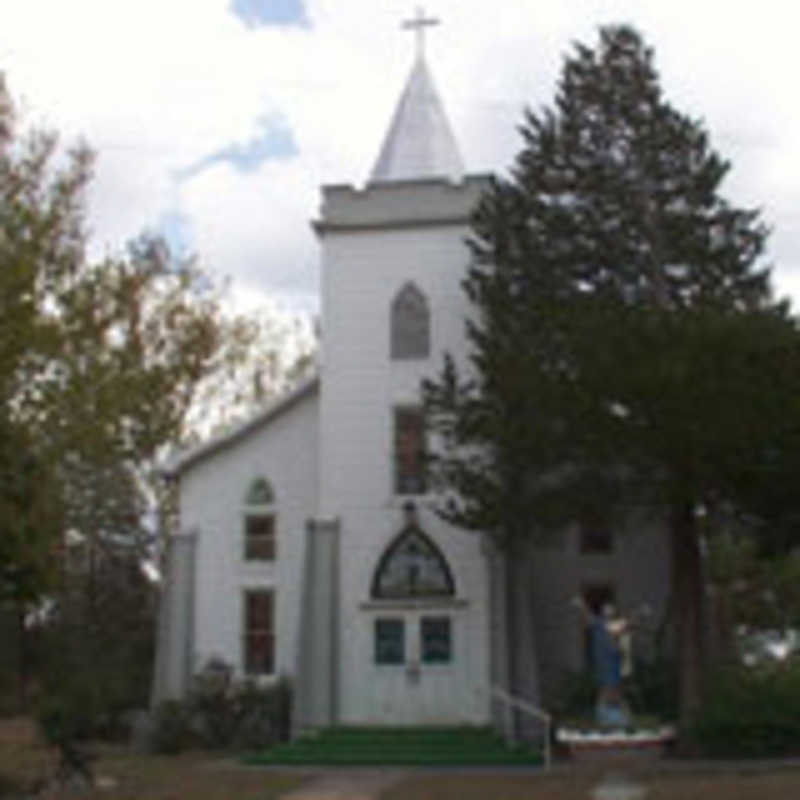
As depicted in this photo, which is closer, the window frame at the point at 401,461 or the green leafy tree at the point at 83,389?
the green leafy tree at the point at 83,389

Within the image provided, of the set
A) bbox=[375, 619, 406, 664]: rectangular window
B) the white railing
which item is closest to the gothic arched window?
bbox=[375, 619, 406, 664]: rectangular window

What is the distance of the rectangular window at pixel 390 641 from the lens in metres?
24.3

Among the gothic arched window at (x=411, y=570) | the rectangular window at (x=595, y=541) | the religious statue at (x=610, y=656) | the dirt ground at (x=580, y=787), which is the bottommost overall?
the dirt ground at (x=580, y=787)

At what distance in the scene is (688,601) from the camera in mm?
22062

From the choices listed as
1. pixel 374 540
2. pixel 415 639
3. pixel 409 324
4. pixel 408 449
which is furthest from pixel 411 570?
pixel 409 324

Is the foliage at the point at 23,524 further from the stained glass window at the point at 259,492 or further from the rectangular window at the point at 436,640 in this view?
the stained glass window at the point at 259,492

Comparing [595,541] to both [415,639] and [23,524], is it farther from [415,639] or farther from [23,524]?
[23,524]

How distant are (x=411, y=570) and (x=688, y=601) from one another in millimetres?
5578

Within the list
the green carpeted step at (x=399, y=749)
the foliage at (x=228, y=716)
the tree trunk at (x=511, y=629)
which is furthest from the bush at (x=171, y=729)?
the tree trunk at (x=511, y=629)

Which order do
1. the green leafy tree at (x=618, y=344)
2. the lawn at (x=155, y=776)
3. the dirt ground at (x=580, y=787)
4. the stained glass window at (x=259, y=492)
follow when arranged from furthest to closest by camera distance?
the stained glass window at (x=259, y=492) < the green leafy tree at (x=618, y=344) < the lawn at (x=155, y=776) < the dirt ground at (x=580, y=787)

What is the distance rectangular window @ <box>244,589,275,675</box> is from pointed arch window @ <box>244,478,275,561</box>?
844mm

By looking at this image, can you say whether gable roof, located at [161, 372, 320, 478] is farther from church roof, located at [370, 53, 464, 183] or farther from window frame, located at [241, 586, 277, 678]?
church roof, located at [370, 53, 464, 183]

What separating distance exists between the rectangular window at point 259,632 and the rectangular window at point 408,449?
4.06 meters

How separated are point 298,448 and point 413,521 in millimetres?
3650
